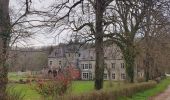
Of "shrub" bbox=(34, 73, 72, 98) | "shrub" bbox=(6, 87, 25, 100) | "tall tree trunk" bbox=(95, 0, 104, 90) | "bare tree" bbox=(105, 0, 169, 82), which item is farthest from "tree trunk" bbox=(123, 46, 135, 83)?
"shrub" bbox=(6, 87, 25, 100)

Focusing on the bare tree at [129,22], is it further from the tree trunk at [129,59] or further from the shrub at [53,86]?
the shrub at [53,86]

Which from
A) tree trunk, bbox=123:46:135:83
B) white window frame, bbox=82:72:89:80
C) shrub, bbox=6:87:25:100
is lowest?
shrub, bbox=6:87:25:100

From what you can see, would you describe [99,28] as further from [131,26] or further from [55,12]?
[131,26]

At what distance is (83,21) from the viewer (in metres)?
26.3

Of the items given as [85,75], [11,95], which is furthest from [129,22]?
[85,75]

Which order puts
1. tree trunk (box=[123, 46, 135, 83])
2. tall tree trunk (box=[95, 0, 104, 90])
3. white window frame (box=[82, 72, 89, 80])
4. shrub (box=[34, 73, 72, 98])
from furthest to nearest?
white window frame (box=[82, 72, 89, 80]), tree trunk (box=[123, 46, 135, 83]), tall tree trunk (box=[95, 0, 104, 90]), shrub (box=[34, 73, 72, 98])

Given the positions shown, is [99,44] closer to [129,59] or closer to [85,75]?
[129,59]

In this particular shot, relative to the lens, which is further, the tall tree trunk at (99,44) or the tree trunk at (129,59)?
the tree trunk at (129,59)

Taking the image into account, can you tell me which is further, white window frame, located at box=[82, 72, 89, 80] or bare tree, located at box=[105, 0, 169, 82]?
white window frame, located at box=[82, 72, 89, 80]

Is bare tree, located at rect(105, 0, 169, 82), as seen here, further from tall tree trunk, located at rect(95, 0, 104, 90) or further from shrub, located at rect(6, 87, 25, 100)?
shrub, located at rect(6, 87, 25, 100)

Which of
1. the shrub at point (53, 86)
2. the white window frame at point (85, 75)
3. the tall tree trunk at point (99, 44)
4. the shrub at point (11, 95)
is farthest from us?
the white window frame at point (85, 75)

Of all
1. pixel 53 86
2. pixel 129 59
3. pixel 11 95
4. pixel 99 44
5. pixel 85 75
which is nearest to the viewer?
pixel 11 95

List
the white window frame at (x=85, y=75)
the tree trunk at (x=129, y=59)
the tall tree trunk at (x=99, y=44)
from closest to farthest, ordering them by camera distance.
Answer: the tall tree trunk at (x=99, y=44) < the tree trunk at (x=129, y=59) < the white window frame at (x=85, y=75)

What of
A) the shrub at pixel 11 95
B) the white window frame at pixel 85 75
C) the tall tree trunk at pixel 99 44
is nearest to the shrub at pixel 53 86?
the shrub at pixel 11 95
